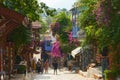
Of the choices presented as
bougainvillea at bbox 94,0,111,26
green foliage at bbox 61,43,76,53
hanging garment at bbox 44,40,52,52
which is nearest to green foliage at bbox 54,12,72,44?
green foliage at bbox 61,43,76,53

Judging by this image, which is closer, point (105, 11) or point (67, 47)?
point (105, 11)

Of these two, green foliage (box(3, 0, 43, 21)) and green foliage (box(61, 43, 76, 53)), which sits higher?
green foliage (box(3, 0, 43, 21))

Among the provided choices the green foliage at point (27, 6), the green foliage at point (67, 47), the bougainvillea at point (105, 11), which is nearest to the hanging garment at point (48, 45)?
→ the green foliage at point (67, 47)

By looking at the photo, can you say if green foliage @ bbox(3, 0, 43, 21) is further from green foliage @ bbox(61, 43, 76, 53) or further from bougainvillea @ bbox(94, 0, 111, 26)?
green foliage @ bbox(61, 43, 76, 53)

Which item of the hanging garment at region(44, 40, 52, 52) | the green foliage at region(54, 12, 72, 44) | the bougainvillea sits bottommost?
the hanging garment at region(44, 40, 52, 52)

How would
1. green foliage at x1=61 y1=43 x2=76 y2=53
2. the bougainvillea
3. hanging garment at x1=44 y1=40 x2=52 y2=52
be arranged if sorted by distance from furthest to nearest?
hanging garment at x1=44 y1=40 x2=52 y2=52 < green foliage at x1=61 y1=43 x2=76 y2=53 < the bougainvillea

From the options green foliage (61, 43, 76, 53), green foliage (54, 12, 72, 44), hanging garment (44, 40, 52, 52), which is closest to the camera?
green foliage (61, 43, 76, 53)

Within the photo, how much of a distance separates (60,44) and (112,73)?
1720 inches

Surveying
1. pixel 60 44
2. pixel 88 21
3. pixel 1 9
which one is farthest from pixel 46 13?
pixel 60 44

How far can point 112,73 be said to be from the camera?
25.0 metres

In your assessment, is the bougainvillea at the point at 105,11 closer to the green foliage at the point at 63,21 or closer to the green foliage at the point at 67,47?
the green foliage at the point at 67,47

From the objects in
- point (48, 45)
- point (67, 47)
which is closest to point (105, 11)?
point (67, 47)

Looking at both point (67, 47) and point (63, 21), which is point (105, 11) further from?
point (63, 21)

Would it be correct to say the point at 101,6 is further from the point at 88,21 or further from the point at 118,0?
the point at 88,21
